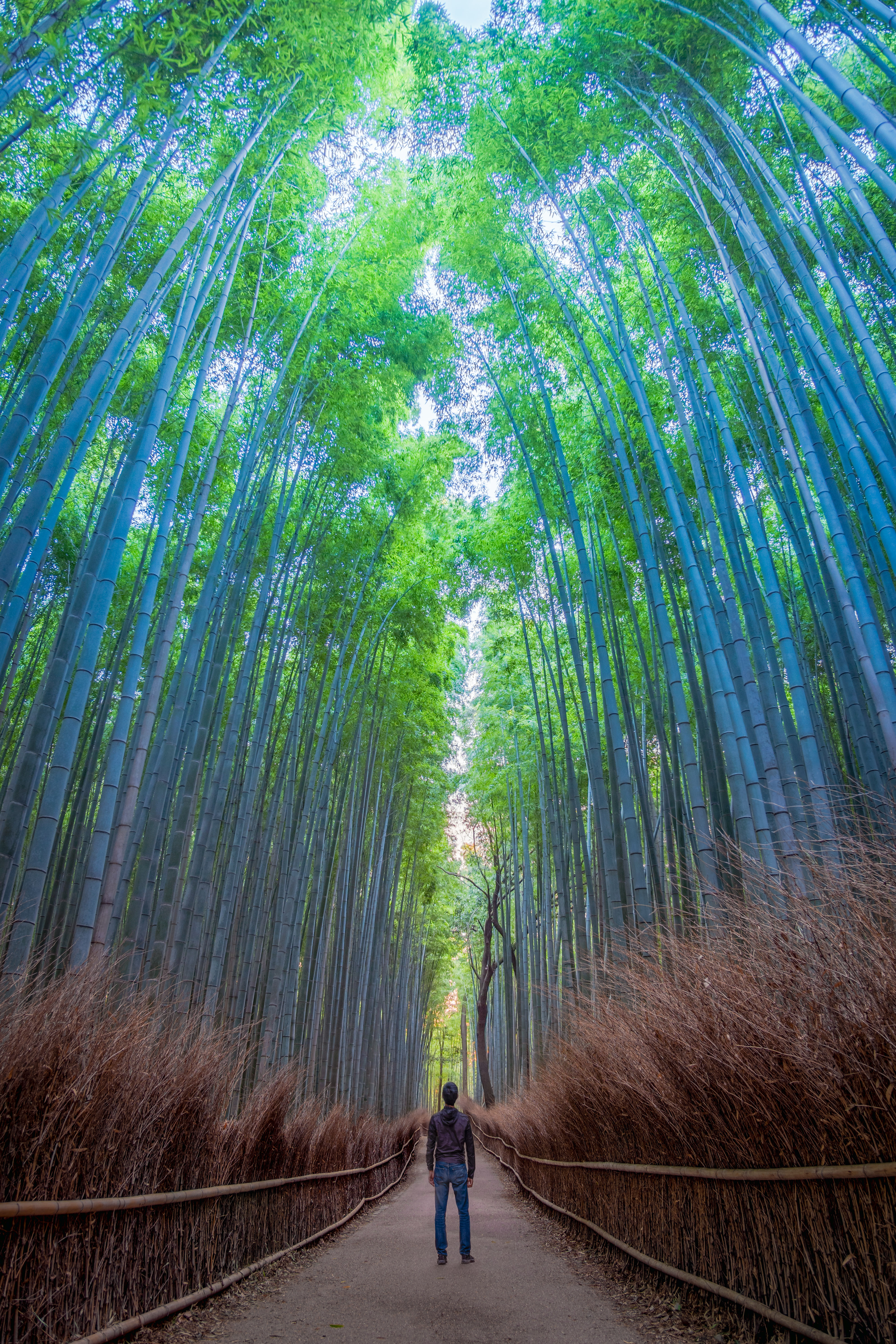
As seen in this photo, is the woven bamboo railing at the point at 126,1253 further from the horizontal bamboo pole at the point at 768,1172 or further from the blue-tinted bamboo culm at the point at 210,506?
the horizontal bamboo pole at the point at 768,1172

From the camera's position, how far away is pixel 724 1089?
2.02 metres

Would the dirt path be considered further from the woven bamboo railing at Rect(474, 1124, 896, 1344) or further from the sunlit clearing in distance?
the sunlit clearing in distance

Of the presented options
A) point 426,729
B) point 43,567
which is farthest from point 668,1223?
point 426,729

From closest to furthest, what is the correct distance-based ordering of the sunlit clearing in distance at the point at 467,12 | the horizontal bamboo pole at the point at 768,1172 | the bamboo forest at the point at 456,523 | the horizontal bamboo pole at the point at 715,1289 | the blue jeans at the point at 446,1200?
the horizontal bamboo pole at the point at 768,1172 → the horizontal bamboo pole at the point at 715,1289 → the bamboo forest at the point at 456,523 → the blue jeans at the point at 446,1200 → the sunlit clearing in distance at the point at 467,12

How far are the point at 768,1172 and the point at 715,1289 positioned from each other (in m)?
0.58

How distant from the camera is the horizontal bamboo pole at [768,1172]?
141cm

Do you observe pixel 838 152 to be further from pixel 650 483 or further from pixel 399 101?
pixel 399 101

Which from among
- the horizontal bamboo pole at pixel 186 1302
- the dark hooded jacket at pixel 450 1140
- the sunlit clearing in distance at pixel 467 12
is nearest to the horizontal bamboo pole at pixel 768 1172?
the dark hooded jacket at pixel 450 1140

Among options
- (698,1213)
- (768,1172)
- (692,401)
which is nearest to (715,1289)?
(698,1213)

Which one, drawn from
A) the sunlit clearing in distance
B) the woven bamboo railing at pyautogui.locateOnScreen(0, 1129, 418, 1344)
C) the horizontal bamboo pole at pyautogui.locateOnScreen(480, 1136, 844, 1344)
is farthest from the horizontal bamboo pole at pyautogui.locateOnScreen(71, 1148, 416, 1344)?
the sunlit clearing in distance

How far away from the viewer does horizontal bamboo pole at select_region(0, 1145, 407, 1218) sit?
1.53m

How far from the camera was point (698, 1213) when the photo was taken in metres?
2.30

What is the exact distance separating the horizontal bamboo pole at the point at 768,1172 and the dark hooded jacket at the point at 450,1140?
0.67 metres

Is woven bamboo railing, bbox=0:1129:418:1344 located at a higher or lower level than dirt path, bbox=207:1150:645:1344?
higher
